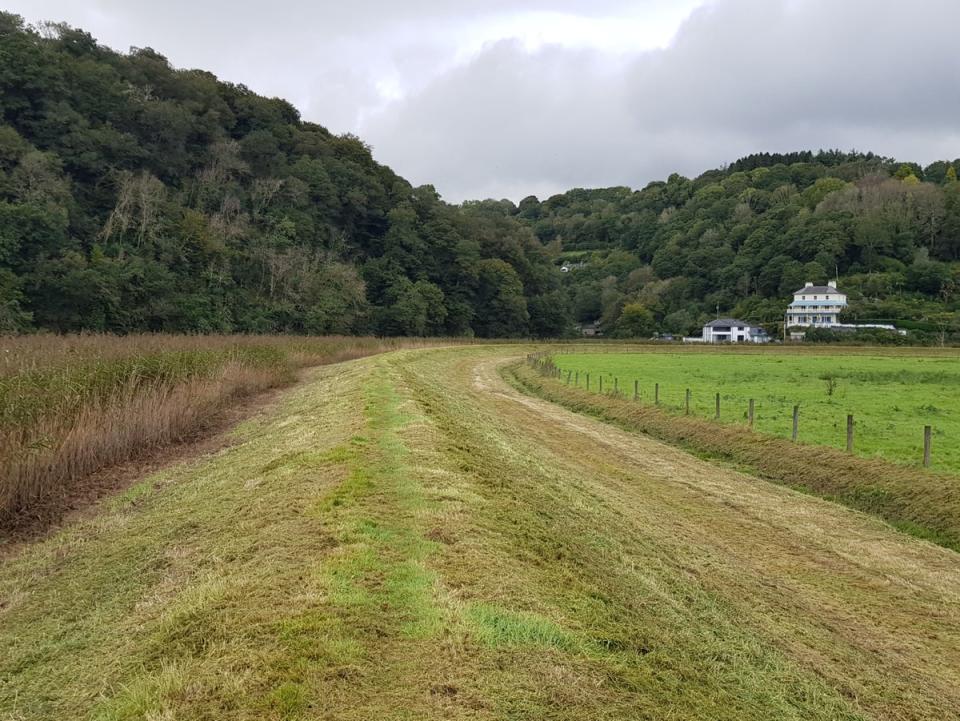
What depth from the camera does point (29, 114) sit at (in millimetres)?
56938

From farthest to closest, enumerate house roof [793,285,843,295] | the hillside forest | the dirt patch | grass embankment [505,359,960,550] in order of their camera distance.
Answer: house roof [793,285,843,295], the hillside forest, grass embankment [505,359,960,550], the dirt patch

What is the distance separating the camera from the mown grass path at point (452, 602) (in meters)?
4.12

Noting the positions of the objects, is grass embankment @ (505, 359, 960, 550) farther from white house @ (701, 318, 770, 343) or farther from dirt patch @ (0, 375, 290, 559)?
white house @ (701, 318, 770, 343)

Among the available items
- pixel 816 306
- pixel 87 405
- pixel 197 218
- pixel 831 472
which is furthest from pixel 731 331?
pixel 87 405

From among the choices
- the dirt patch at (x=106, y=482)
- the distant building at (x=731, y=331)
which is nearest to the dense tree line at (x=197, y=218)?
the dirt patch at (x=106, y=482)

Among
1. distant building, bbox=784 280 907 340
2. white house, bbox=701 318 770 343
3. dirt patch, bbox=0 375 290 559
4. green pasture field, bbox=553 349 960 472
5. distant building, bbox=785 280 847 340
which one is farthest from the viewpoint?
distant building, bbox=785 280 847 340

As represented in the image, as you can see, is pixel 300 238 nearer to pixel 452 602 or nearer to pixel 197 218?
pixel 197 218

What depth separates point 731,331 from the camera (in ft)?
364

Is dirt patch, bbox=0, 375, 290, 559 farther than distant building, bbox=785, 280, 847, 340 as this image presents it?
No

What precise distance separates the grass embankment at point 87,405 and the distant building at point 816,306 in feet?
362

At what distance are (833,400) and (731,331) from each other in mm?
92233

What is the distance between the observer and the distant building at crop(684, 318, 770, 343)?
358 ft

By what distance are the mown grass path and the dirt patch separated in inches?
17.4

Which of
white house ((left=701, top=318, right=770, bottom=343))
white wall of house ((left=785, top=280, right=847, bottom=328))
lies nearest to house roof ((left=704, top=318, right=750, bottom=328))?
white house ((left=701, top=318, right=770, bottom=343))
